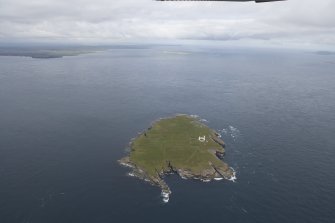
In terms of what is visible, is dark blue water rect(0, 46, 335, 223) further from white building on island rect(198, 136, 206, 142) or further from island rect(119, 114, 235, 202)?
white building on island rect(198, 136, 206, 142)

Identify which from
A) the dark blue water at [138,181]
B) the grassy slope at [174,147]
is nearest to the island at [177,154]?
the grassy slope at [174,147]

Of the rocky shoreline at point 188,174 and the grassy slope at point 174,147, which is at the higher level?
the grassy slope at point 174,147

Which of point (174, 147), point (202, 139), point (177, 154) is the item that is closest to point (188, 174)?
point (177, 154)

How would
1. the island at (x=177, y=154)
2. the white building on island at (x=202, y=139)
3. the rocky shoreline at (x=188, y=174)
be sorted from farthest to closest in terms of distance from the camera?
the white building on island at (x=202, y=139) → the island at (x=177, y=154) → the rocky shoreline at (x=188, y=174)

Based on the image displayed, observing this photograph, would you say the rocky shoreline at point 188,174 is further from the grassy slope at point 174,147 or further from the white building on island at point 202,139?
the white building on island at point 202,139

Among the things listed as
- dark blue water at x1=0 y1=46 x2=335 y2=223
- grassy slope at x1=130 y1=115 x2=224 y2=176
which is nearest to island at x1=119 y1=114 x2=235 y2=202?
grassy slope at x1=130 y1=115 x2=224 y2=176

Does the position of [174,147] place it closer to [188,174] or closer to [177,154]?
[177,154]

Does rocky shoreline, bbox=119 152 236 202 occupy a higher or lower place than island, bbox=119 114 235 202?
lower

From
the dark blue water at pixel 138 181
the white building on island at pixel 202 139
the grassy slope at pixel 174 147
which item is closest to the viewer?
the dark blue water at pixel 138 181
